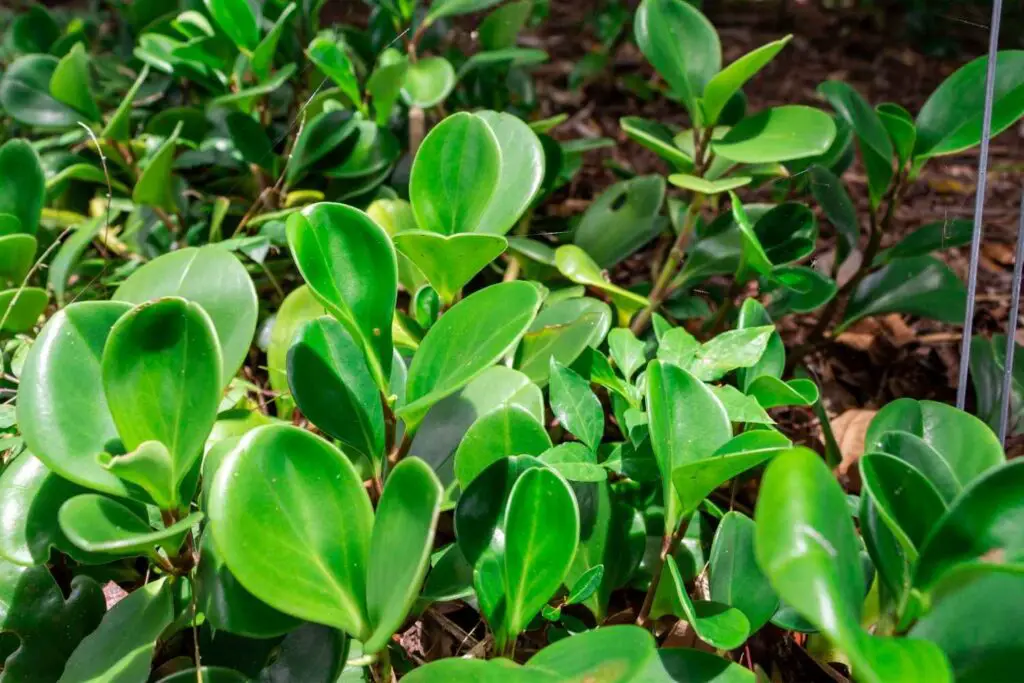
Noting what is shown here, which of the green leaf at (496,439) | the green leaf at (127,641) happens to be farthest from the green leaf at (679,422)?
the green leaf at (127,641)

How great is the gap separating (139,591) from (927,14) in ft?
9.02

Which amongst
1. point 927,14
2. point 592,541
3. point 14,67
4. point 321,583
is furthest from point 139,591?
point 927,14

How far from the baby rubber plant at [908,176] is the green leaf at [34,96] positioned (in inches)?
46.6

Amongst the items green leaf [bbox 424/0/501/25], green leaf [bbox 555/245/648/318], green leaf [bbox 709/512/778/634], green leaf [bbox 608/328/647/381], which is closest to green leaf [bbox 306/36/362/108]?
green leaf [bbox 424/0/501/25]

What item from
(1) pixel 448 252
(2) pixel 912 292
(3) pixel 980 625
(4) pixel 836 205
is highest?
(1) pixel 448 252

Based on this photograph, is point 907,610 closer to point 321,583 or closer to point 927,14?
point 321,583

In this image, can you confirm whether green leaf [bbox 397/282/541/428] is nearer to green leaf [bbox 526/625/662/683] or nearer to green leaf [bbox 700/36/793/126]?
green leaf [bbox 526/625/662/683]

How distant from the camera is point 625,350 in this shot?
91 centimetres

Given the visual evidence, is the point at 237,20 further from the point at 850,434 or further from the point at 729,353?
the point at 850,434

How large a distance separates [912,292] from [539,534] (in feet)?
2.71

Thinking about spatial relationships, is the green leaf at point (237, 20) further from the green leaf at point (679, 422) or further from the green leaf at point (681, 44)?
the green leaf at point (679, 422)

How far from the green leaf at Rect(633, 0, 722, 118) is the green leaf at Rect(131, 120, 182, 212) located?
0.68 meters

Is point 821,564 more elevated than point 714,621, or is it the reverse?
point 821,564

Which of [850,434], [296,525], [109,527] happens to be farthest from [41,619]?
[850,434]
